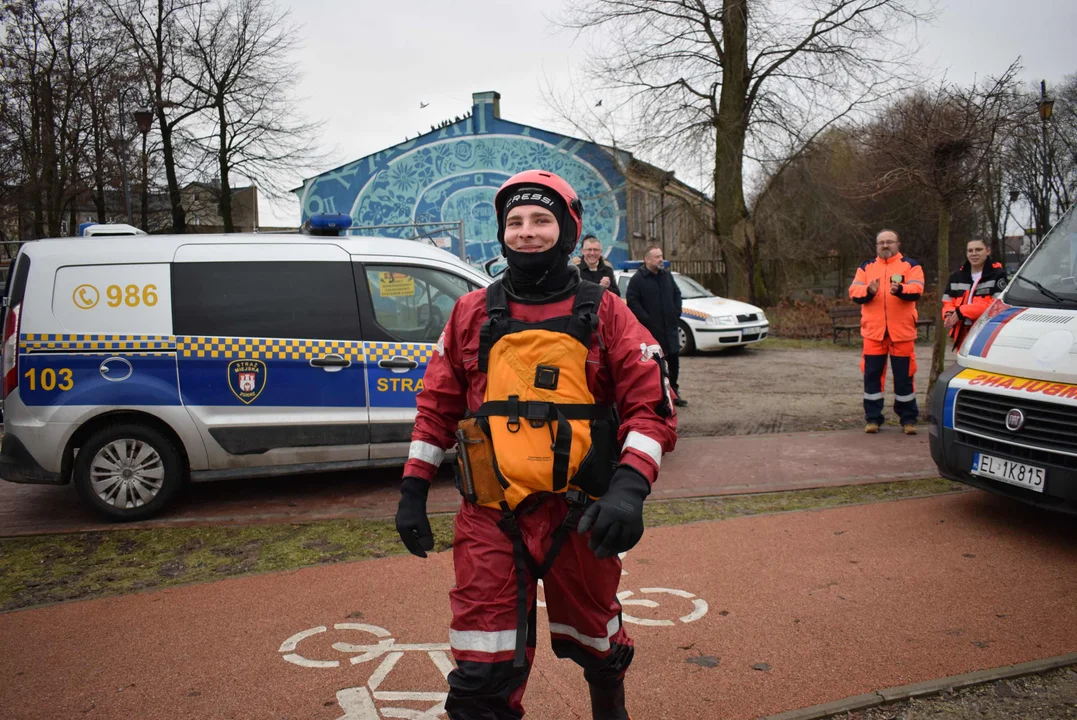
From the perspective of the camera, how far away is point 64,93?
81.4ft

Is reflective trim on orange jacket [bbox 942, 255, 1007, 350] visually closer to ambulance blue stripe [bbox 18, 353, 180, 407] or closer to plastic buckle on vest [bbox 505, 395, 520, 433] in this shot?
plastic buckle on vest [bbox 505, 395, 520, 433]

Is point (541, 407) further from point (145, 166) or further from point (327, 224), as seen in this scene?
point (145, 166)

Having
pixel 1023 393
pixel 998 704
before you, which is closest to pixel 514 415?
pixel 998 704

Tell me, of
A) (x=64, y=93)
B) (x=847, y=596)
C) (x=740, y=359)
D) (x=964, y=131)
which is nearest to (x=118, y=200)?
(x=64, y=93)

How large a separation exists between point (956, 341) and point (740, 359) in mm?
8303

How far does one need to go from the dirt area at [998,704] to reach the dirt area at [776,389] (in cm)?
596

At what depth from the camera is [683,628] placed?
4336 millimetres

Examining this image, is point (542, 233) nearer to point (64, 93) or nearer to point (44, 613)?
point (44, 613)

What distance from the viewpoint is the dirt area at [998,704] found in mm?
3477

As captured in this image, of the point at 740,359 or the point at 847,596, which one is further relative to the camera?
the point at 740,359

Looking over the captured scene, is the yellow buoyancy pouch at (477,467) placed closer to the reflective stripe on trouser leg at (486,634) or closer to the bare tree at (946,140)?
the reflective stripe on trouser leg at (486,634)

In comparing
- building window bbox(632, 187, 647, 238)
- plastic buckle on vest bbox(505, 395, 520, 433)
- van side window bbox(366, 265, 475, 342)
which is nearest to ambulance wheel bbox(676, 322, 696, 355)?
building window bbox(632, 187, 647, 238)

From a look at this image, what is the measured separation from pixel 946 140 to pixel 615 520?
7.91 metres

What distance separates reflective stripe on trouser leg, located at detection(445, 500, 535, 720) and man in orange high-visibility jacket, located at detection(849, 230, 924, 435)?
686cm
